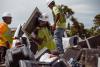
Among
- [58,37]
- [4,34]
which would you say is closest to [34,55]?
[4,34]

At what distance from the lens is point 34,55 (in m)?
11.3

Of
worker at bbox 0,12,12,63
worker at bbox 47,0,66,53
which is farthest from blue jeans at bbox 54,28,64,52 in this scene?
worker at bbox 0,12,12,63

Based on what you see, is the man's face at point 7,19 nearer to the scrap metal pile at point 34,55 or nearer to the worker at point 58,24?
the scrap metal pile at point 34,55

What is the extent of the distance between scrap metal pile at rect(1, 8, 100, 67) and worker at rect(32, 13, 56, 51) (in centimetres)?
18

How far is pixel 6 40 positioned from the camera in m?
12.8

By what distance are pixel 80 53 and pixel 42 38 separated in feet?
7.33

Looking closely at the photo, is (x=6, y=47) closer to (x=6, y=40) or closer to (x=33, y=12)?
(x=6, y=40)

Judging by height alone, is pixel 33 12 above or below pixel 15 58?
above

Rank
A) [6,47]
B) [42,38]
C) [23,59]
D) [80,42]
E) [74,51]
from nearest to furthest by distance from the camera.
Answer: [23,59] → [42,38] → [6,47] → [74,51] → [80,42]

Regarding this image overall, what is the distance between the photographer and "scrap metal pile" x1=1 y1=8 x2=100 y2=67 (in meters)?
10.1

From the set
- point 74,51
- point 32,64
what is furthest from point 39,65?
point 74,51

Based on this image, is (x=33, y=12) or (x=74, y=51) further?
(x=74, y=51)

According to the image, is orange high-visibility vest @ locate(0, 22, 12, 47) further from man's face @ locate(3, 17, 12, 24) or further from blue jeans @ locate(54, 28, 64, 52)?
blue jeans @ locate(54, 28, 64, 52)

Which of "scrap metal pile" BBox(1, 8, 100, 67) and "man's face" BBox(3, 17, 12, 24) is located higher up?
"man's face" BBox(3, 17, 12, 24)
